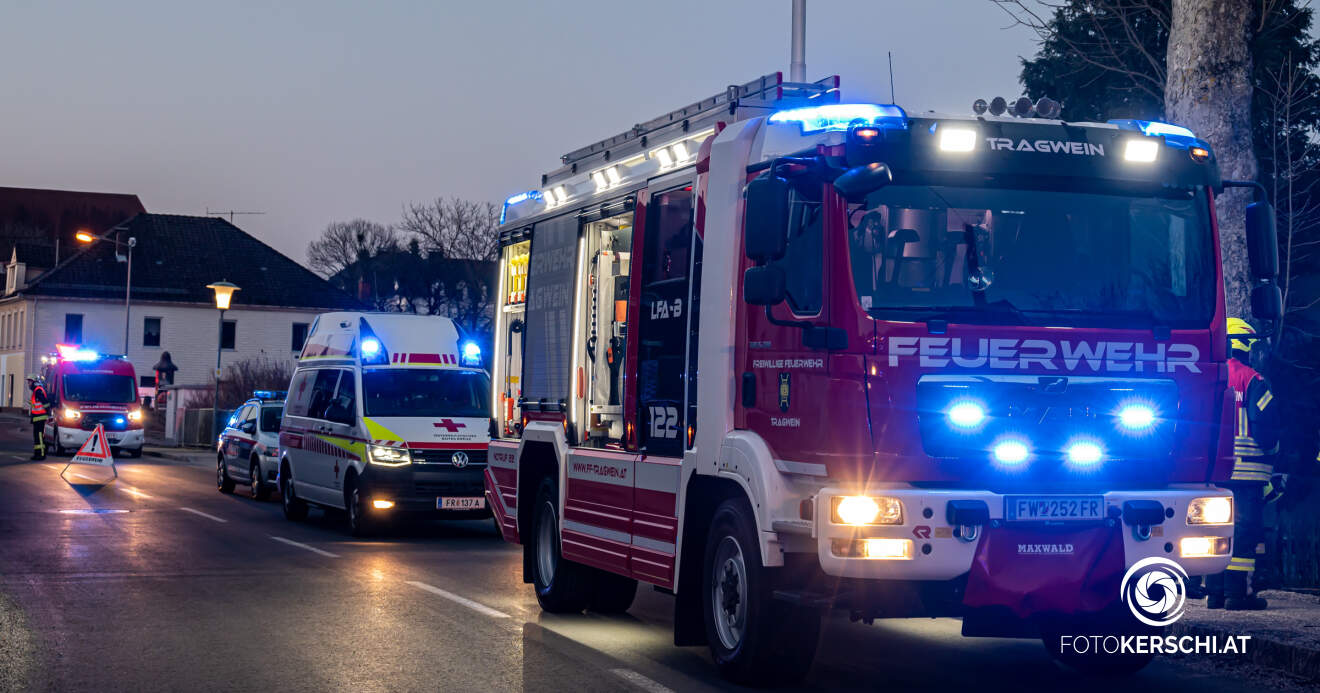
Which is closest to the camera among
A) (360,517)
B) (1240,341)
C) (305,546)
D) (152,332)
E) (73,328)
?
(1240,341)

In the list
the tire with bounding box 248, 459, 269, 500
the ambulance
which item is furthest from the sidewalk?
the tire with bounding box 248, 459, 269, 500

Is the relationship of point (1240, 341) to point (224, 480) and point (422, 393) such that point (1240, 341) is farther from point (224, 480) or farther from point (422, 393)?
point (224, 480)

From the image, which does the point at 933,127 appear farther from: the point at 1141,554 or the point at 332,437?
the point at 332,437

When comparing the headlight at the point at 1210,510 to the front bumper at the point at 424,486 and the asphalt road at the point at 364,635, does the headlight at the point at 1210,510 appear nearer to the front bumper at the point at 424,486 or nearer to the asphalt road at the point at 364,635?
the asphalt road at the point at 364,635

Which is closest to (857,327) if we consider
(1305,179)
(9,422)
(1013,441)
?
(1013,441)

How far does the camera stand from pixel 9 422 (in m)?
70.4

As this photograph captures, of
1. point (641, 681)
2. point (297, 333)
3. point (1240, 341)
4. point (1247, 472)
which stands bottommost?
point (641, 681)

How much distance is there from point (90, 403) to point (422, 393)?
989 inches

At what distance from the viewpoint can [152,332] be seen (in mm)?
83000

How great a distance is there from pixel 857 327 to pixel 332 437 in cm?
1244

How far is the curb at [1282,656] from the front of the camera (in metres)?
8.44

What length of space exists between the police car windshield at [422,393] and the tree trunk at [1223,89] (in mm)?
8955

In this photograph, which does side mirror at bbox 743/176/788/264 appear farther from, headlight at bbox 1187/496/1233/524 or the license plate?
headlight at bbox 1187/496/1233/524

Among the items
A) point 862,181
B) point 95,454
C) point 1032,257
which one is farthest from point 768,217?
point 95,454
